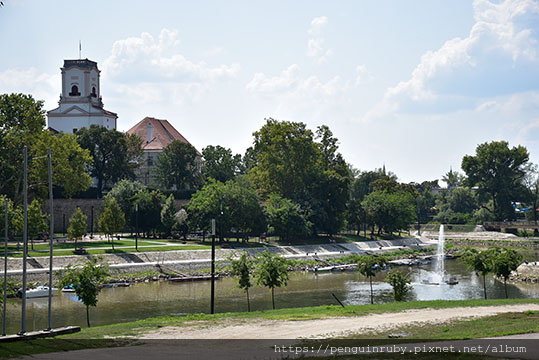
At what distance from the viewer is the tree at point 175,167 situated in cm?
10300

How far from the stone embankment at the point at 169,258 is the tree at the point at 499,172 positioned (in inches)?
1676

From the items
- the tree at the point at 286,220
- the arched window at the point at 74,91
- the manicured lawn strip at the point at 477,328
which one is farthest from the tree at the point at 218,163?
the manicured lawn strip at the point at 477,328

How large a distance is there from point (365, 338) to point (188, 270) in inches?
1624

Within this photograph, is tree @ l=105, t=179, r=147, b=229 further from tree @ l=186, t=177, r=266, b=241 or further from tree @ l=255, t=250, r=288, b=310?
tree @ l=255, t=250, r=288, b=310

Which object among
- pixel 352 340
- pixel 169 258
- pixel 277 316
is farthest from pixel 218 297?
pixel 352 340

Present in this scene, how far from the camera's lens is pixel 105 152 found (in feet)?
307

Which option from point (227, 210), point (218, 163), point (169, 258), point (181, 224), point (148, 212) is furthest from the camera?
point (218, 163)

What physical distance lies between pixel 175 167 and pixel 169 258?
3954cm

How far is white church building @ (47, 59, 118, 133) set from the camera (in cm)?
10369

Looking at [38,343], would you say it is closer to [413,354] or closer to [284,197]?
[413,354]

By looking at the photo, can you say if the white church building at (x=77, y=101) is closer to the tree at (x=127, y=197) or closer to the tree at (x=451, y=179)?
the tree at (x=127, y=197)

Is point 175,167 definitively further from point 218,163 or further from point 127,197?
point 127,197

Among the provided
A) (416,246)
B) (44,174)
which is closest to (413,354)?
(44,174)

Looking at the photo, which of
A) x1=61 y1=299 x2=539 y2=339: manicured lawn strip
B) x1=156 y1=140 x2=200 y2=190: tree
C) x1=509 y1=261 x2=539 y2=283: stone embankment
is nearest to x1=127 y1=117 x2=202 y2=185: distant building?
x1=156 y1=140 x2=200 y2=190: tree
